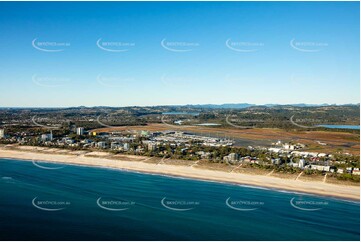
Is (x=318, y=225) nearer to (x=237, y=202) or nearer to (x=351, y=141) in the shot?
Answer: (x=237, y=202)

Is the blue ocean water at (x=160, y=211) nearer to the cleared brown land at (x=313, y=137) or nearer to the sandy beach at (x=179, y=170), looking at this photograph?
the sandy beach at (x=179, y=170)

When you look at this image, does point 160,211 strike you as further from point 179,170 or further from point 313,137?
point 313,137

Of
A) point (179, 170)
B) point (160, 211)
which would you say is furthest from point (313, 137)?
point (160, 211)

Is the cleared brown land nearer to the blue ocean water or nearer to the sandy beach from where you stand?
the sandy beach

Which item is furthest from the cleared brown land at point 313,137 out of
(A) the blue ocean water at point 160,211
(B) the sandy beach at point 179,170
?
(A) the blue ocean water at point 160,211

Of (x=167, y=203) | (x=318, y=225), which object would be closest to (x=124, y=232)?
(x=167, y=203)

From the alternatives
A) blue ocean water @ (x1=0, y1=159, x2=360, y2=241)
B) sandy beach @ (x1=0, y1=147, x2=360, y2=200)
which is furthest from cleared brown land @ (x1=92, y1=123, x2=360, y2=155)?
blue ocean water @ (x1=0, y1=159, x2=360, y2=241)
